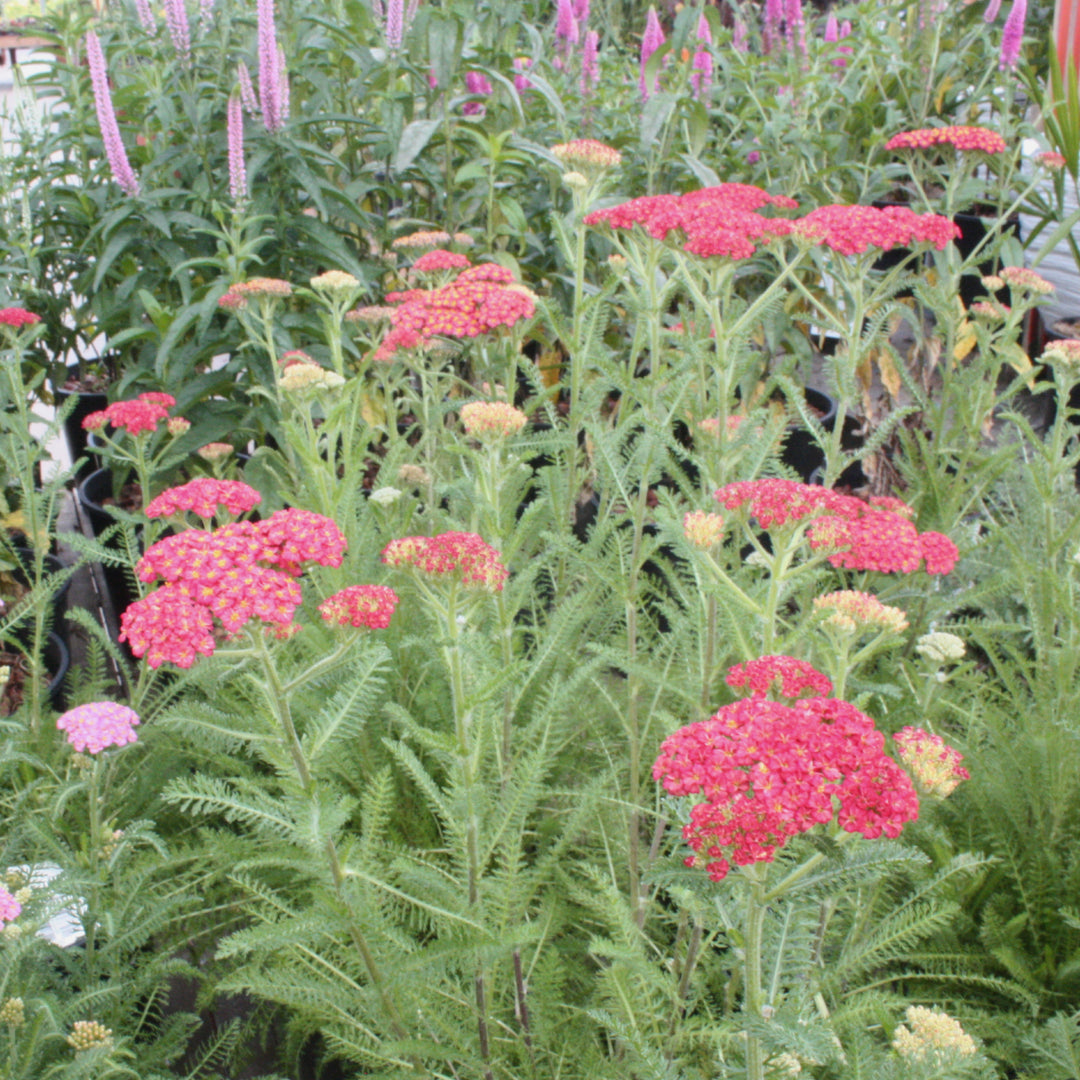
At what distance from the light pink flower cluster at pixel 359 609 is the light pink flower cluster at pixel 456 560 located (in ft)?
0.17

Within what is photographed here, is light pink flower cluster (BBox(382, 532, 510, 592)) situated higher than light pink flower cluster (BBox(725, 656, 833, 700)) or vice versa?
light pink flower cluster (BBox(382, 532, 510, 592))

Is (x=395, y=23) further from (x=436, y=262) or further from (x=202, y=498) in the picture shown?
(x=202, y=498)

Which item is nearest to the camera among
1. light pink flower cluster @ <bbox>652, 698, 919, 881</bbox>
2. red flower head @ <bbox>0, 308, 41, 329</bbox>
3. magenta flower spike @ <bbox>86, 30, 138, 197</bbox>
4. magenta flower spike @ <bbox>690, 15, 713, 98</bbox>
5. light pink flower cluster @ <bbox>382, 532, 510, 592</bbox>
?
light pink flower cluster @ <bbox>652, 698, 919, 881</bbox>

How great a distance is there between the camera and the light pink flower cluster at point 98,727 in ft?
4.32

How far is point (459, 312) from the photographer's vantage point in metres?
1.88

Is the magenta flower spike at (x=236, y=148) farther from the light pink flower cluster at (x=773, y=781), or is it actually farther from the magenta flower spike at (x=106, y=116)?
the light pink flower cluster at (x=773, y=781)

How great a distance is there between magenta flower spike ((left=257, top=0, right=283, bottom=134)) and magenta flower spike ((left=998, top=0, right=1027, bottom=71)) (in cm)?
251

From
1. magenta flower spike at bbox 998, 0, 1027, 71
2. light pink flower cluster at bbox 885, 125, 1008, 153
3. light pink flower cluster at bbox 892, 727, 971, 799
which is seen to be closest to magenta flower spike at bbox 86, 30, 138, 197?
light pink flower cluster at bbox 885, 125, 1008, 153

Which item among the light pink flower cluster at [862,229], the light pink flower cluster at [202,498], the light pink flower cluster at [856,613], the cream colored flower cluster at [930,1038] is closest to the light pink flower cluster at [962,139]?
the light pink flower cluster at [862,229]

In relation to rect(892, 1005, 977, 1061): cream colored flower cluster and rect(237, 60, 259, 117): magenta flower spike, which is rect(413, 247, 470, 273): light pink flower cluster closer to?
rect(237, 60, 259, 117): magenta flower spike

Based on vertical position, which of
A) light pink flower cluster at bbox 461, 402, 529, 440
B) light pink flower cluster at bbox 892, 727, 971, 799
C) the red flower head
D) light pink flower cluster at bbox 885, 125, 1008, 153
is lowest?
light pink flower cluster at bbox 892, 727, 971, 799

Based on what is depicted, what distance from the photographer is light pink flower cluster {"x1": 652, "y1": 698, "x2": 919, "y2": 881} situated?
876mm

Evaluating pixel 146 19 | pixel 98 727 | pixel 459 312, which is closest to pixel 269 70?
pixel 146 19

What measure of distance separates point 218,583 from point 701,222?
0.99 m
